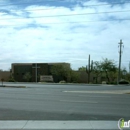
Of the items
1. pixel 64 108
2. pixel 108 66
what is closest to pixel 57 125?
pixel 64 108

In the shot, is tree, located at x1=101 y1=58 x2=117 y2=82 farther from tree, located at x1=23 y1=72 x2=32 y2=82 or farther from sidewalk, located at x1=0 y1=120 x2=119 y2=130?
sidewalk, located at x1=0 y1=120 x2=119 y2=130

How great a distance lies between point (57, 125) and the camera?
356 inches

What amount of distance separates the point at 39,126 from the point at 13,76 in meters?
76.8

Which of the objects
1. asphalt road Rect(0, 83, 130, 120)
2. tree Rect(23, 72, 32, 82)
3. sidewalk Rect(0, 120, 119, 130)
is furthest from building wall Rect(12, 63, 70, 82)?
sidewalk Rect(0, 120, 119, 130)

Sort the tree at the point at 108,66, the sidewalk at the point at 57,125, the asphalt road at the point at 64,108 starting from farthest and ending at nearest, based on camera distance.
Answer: the tree at the point at 108,66
the asphalt road at the point at 64,108
the sidewalk at the point at 57,125

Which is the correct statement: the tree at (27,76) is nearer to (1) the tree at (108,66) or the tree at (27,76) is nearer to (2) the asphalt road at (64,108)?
(1) the tree at (108,66)

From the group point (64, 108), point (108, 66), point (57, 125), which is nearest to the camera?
point (57, 125)

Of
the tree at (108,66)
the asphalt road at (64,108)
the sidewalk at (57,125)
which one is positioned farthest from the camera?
the tree at (108,66)

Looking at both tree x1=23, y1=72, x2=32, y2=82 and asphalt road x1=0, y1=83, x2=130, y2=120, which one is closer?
asphalt road x1=0, y1=83, x2=130, y2=120

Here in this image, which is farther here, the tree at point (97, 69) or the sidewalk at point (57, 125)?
the tree at point (97, 69)

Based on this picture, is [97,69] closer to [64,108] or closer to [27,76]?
[27,76]

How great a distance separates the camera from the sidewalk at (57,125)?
8.52 metres

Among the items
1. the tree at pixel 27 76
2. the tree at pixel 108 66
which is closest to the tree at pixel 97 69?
the tree at pixel 108 66

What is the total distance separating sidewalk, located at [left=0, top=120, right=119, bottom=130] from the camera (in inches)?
335
